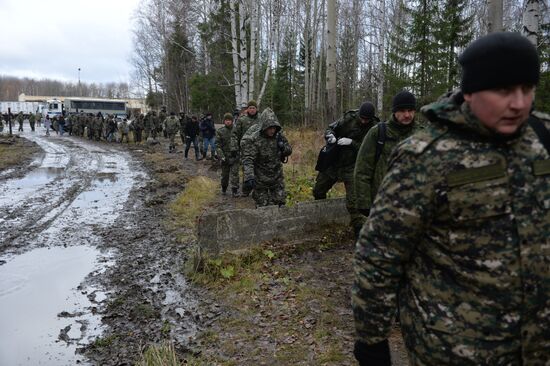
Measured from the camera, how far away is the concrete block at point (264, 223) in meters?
6.19

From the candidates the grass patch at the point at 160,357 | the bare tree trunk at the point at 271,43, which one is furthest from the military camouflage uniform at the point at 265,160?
the bare tree trunk at the point at 271,43

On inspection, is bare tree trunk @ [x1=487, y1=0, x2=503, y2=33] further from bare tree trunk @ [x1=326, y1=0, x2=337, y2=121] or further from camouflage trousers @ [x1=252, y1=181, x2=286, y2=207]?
camouflage trousers @ [x1=252, y1=181, x2=286, y2=207]

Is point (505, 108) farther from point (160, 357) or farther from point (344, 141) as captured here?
point (344, 141)

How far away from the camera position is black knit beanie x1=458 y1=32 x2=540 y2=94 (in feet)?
5.40

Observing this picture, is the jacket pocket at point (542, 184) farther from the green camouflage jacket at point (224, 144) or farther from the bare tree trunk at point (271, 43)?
the bare tree trunk at point (271, 43)

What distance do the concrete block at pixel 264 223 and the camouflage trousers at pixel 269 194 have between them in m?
0.60

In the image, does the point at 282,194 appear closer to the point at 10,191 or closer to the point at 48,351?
the point at 48,351

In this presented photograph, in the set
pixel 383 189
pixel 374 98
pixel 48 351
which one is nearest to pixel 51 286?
pixel 48 351

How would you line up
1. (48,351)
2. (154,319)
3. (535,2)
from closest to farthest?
(48,351)
(154,319)
(535,2)

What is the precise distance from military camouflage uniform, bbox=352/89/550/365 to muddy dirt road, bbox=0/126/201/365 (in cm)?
341

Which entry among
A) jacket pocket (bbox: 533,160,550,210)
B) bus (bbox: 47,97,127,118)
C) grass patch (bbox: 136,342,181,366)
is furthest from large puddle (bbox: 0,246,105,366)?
bus (bbox: 47,97,127,118)

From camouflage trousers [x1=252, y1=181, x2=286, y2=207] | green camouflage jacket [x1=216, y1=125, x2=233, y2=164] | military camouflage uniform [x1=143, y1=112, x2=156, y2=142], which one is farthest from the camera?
military camouflage uniform [x1=143, y1=112, x2=156, y2=142]

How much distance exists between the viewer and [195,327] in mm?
4953

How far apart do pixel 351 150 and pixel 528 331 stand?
4789 mm
